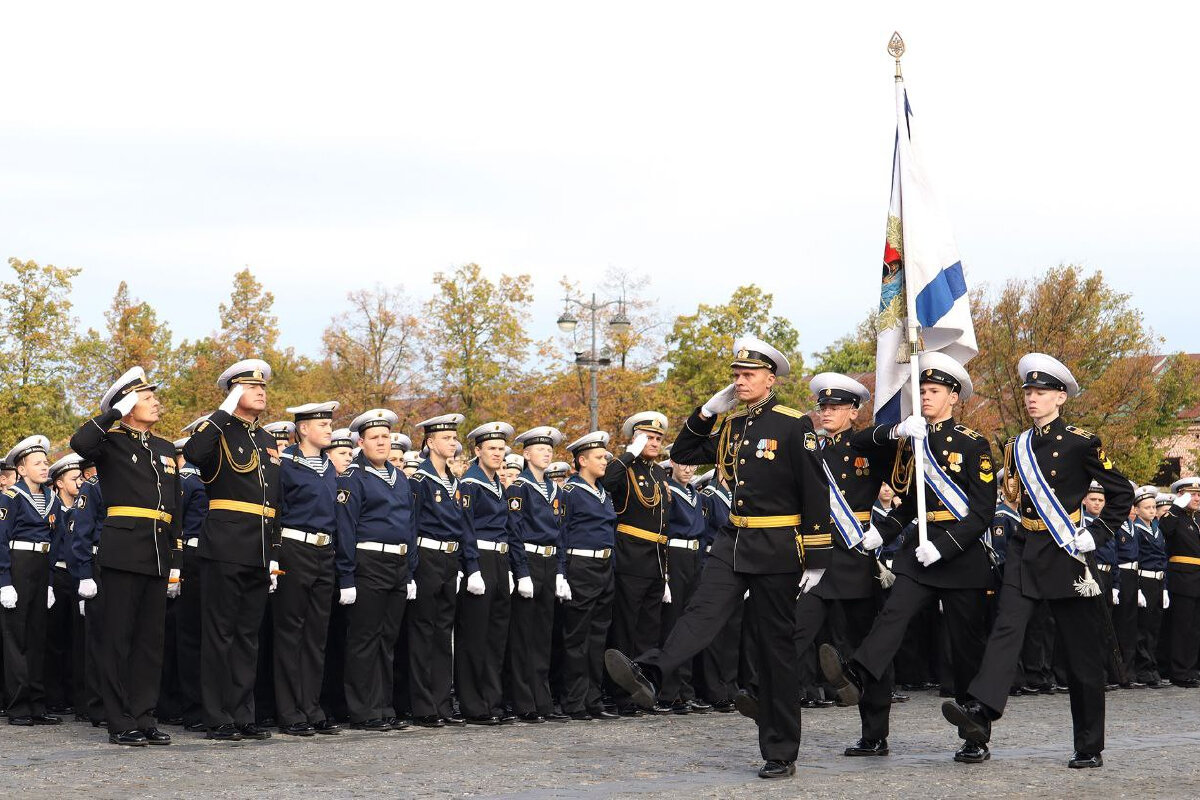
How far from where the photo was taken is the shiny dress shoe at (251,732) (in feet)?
31.7

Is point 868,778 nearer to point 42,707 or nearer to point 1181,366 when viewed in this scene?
point 42,707

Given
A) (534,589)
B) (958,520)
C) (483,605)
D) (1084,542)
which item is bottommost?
(483,605)

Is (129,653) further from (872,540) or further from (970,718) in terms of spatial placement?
(970,718)

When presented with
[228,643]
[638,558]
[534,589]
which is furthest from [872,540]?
[228,643]

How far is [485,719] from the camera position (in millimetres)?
11070

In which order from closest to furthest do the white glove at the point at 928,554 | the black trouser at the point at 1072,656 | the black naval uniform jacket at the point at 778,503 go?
1. the black naval uniform jacket at the point at 778,503
2. the black trouser at the point at 1072,656
3. the white glove at the point at 928,554

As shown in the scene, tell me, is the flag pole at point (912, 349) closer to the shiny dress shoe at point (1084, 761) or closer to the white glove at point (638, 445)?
the shiny dress shoe at point (1084, 761)

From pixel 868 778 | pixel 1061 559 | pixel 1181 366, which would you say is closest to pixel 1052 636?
pixel 1061 559

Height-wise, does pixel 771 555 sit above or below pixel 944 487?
below

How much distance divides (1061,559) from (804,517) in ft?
5.36

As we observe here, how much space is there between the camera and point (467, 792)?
734cm

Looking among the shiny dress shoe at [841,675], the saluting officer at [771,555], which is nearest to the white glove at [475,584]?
the saluting officer at [771,555]

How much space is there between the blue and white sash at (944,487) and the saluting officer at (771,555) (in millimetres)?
1016

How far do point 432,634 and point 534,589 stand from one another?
91cm
